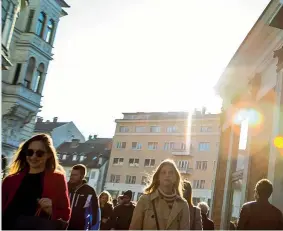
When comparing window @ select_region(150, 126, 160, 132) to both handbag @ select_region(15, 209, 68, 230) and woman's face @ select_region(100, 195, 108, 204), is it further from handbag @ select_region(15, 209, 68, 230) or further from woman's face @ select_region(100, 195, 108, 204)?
handbag @ select_region(15, 209, 68, 230)

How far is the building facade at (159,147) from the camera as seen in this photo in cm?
5678

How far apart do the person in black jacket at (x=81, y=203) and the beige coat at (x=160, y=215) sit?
222 cm

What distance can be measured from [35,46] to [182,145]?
36.2 meters

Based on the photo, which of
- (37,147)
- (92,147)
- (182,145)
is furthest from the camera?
(92,147)

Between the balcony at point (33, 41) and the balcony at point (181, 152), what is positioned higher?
the balcony at point (33, 41)

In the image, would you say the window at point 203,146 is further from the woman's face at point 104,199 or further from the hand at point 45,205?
the hand at point 45,205

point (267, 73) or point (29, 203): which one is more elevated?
point (267, 73)

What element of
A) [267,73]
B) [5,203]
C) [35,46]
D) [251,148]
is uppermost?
[35,46]

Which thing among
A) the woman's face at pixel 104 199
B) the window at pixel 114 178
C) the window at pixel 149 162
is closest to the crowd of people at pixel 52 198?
the woman's face at pixel 104 199

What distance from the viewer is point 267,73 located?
12453 mm

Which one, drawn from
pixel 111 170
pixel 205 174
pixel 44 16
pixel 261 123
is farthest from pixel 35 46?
pixel 111 170

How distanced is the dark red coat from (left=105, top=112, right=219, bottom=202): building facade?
A: 5235 centimetres

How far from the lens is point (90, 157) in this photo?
66812 mm

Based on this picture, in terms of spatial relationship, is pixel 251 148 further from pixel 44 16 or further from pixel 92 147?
pixel 92 147
